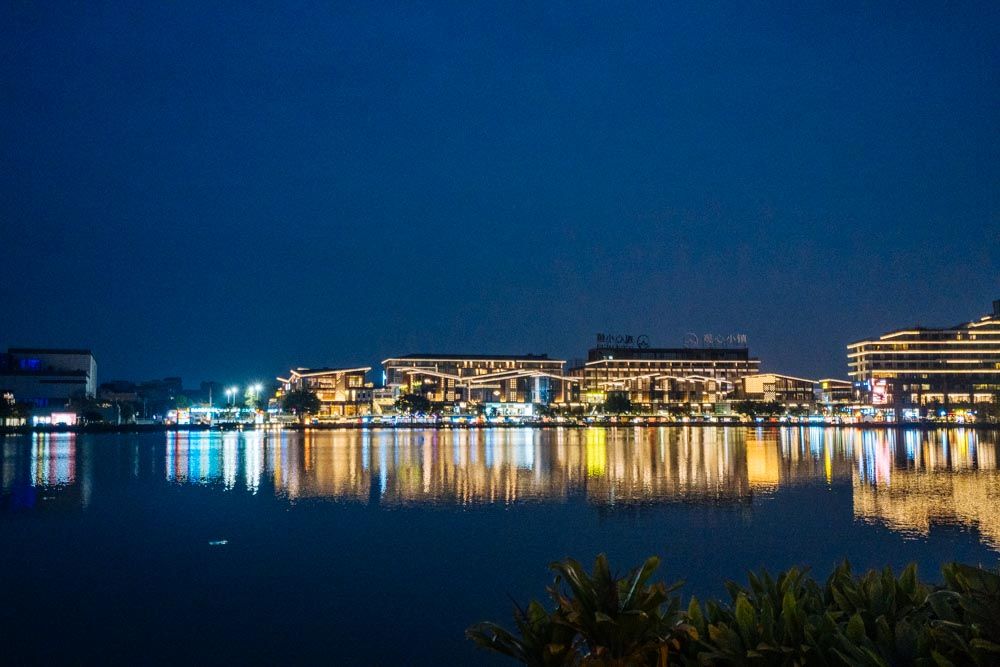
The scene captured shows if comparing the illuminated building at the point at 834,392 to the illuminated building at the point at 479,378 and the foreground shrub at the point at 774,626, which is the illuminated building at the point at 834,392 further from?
the foreground shrub at the point at 774,626

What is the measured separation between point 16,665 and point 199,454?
161 feet

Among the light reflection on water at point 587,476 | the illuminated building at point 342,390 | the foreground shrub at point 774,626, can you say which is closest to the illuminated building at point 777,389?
the illuminated building at point 342,390

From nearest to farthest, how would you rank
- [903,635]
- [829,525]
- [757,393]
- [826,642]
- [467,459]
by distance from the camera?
1. [903,635]
2. [826,642]
3. [829,525]
4. [467,459]
5. [757,393]

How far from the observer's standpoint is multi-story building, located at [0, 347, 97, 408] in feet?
431

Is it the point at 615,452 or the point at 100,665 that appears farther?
the point at 615,452

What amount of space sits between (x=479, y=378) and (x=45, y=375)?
77.1 meters

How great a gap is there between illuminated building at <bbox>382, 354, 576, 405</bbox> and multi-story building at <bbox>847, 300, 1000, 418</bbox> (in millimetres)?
61457

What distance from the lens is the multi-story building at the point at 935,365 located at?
545 ft

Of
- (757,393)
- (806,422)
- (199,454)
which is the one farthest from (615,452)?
(757,393)

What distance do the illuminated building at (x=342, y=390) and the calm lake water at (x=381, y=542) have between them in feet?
424

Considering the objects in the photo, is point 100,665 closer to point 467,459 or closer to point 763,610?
point 763,610

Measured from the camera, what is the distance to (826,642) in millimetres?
5891

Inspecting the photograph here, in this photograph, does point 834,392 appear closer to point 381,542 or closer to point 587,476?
point 587,476

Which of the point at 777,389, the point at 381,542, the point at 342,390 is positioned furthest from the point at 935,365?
the point at 381,542
